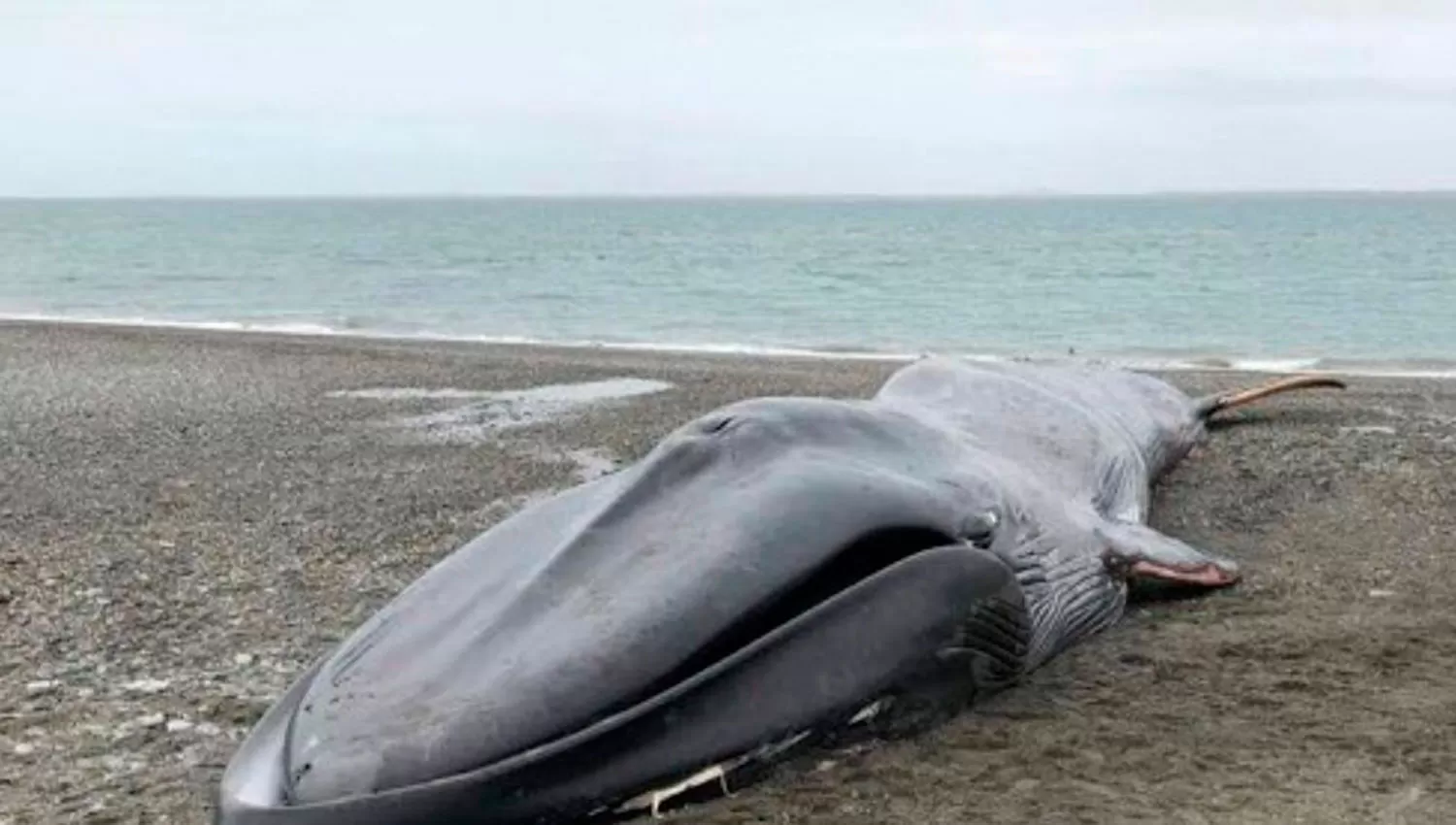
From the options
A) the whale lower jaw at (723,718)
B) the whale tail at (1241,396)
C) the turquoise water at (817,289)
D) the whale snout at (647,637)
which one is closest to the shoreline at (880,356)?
the turquoise water at (817,289)

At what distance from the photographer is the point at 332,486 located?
10.1 m

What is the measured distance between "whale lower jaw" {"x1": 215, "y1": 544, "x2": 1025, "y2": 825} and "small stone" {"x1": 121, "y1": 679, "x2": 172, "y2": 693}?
1759mm

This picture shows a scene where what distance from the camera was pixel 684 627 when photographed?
4105 mm

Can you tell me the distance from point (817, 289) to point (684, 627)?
49905mm

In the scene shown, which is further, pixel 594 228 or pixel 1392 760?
pixel 594 228

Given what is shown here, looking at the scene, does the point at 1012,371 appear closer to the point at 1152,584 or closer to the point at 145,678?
the point at 1152,584

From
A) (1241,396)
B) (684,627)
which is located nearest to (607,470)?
(1241,396)

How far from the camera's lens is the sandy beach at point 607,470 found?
14.9 ft

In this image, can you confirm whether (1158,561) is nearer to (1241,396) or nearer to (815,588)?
(815,588)

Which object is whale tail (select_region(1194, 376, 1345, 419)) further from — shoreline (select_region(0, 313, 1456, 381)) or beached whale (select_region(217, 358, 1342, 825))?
shoreline (select_region(0, 313, 1456, 381))

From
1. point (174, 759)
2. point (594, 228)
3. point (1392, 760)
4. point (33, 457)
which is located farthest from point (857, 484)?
point (594, 228)

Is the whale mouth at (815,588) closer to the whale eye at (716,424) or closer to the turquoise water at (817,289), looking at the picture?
the whale eye at (716,424)

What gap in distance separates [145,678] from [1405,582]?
203 inches

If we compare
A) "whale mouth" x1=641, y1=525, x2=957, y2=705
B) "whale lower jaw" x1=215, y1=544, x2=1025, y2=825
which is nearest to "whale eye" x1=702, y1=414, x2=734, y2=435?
"whale mouth" x1=641, y1=525, x2=957, y2=705
